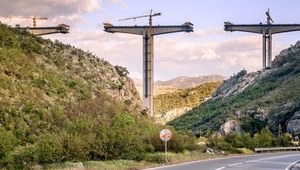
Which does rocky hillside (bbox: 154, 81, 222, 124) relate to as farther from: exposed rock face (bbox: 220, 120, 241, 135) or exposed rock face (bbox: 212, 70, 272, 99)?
exposed rock face (bbox: 220, 120, 241, 135)

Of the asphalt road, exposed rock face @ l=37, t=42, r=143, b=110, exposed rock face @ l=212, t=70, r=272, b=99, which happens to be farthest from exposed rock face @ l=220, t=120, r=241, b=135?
the asphalt road

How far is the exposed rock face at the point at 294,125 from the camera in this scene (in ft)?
222

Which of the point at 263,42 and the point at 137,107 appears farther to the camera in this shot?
the point at 263,42

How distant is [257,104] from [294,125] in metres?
15.4

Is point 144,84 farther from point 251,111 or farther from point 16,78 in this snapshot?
point 16,78

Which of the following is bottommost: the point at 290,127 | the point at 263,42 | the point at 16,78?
the point at 290,127

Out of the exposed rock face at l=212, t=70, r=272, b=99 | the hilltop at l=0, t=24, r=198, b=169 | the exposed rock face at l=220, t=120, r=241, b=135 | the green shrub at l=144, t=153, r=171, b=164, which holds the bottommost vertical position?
the exposed rock face at l=220, t=120, r=241, b=135

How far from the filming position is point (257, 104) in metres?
83.6

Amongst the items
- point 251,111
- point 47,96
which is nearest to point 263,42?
point 251,111

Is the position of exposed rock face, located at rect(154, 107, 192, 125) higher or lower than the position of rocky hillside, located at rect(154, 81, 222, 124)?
lower

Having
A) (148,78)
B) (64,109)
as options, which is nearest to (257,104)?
(148,78)

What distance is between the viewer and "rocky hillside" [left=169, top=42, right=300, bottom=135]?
73.2m

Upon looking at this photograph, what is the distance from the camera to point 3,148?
2005 cm

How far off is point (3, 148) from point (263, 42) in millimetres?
79974
